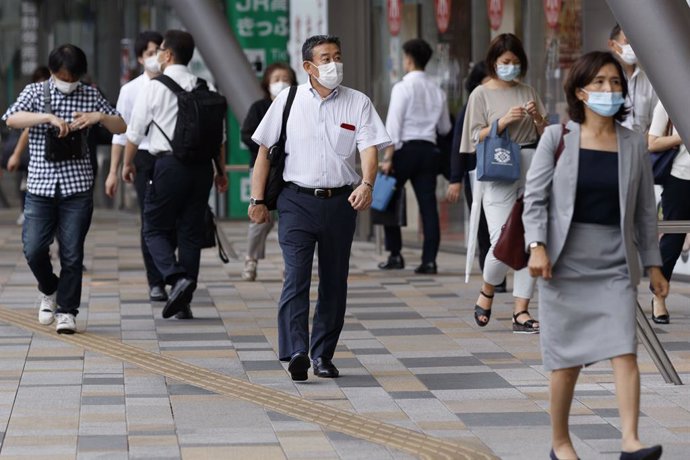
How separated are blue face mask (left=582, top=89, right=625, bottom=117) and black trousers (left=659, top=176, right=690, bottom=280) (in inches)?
173

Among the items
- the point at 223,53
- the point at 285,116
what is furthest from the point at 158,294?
the point at 223,53

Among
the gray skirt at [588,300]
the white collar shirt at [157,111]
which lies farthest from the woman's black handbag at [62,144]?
the gray skirt at [588,300]

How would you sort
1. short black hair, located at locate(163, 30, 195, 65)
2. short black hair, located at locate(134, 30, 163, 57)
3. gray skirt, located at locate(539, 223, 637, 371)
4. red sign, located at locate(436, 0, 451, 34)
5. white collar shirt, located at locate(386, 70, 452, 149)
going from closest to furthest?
gray skirt, located at locate(539, 223, 637, 371) < short black hair, located at locate(163, 30, 195, 65) < short black hair, located at locate(134, 30, 163, 57) < white collar shirt, located at locate(386, 70, 452, 149) < red sign, located at locate(436, 0, 451, 34)

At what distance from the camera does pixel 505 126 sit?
386 inches

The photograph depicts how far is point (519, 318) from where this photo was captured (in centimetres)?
974

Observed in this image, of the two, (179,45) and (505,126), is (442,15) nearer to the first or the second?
(179,45)

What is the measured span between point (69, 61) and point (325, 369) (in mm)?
2758

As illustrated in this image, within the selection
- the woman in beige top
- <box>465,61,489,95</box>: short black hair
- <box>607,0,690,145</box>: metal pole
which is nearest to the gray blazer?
<box>607,0,690,145</box>: metal pole

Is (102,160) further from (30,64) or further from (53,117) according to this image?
(53,117)

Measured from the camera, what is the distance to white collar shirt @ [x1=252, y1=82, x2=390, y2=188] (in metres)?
7.97

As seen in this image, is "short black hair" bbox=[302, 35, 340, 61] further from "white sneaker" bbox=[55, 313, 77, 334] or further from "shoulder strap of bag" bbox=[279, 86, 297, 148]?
"white sneaker" bbox=[55, 313, 77, 334]

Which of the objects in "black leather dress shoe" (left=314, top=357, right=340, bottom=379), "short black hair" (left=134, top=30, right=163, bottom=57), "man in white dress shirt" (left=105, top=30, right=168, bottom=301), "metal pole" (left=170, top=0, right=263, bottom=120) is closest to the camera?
"black leather dress shoe" (left=314, top=357, right=340, bottom=379)

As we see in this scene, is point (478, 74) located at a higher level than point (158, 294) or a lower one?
higher

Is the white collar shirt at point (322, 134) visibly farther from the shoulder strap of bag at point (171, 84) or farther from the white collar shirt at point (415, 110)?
the white collar shirt at point (415, 110)
